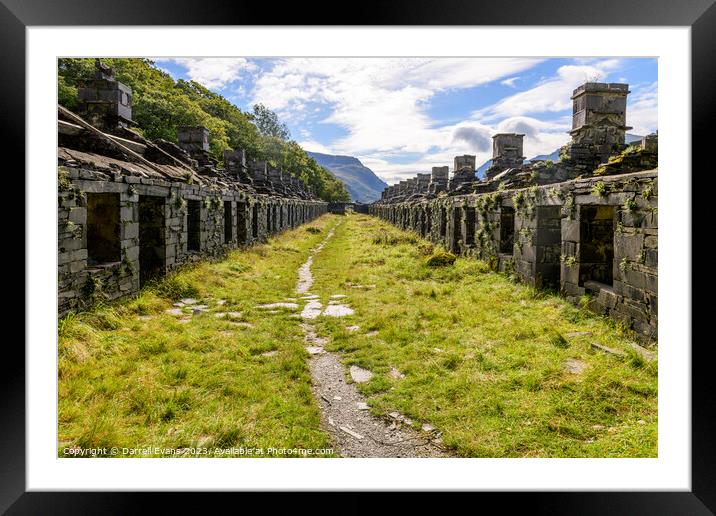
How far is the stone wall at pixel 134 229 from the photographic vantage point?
6039 mm

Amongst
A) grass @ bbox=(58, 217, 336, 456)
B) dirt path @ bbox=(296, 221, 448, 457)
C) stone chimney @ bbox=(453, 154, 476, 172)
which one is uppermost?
stone chimney @ bbox=(453, 154, 476, 172)

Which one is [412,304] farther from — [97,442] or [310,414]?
[97,442]

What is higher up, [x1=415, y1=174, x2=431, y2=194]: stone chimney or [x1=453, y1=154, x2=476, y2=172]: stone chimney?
[x1=415, y1=174, x2=431, y2=194]: stone chimney

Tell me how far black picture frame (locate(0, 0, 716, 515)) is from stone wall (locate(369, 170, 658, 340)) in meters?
3.15

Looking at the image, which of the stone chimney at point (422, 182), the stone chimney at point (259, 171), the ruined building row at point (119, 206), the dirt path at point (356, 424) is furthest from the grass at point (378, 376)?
the stone chimney at point (422, 182)

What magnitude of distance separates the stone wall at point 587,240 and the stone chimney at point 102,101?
10.8 metres

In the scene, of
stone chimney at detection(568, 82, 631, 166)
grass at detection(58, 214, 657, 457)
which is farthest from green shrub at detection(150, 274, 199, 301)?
stone chimney at detection(568, 82, 631, 166)

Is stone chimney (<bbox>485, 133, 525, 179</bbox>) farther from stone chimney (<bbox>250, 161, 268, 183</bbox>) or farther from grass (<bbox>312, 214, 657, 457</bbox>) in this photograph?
stone chimney (<bbox>250, 161, 268, 183</bbox>)

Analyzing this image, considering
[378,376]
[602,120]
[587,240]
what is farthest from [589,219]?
[378,376]

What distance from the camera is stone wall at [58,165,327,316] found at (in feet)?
19.8

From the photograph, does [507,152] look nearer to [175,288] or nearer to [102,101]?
[175,288]
